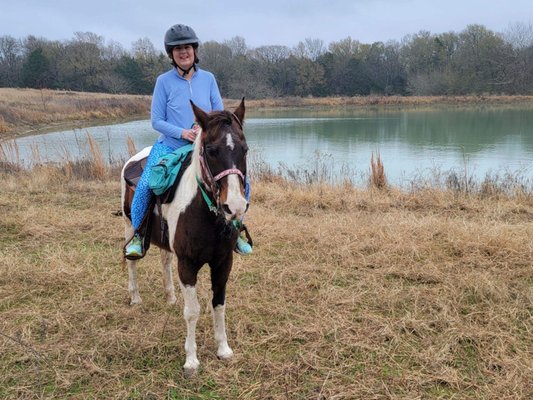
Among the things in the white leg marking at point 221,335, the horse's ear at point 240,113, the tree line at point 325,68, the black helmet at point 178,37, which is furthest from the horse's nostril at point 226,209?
the tree line at point 325,68

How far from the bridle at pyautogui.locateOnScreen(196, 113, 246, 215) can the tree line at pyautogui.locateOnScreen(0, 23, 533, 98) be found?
160 feet

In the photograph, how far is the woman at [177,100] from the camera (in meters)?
2.83

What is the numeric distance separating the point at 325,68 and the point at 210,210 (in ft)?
203

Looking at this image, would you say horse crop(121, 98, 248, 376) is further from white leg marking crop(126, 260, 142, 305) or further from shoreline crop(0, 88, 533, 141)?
shoreline crop(0, 88, 533, 141)

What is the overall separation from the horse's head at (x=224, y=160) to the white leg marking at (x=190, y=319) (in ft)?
2.53

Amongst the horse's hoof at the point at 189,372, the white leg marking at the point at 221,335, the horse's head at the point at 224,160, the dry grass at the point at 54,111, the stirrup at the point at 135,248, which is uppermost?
the dry grass at the point at 54,111

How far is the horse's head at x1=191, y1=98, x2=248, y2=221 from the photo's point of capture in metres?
2.00

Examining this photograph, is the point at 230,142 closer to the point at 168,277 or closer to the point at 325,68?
the point at 168,277

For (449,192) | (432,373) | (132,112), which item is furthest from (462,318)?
(132,112)

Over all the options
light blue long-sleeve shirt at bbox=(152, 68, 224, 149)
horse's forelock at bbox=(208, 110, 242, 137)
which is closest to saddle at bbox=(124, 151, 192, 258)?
light blue long-sleeve shirt at bbox=(152, 68, 224, 149)

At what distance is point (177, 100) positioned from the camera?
9.52ft

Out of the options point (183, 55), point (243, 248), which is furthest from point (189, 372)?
point (183, 55)

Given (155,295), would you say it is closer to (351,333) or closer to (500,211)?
(351,333)

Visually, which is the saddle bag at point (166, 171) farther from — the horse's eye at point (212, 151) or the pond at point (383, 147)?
the pond at point (383, 147)
